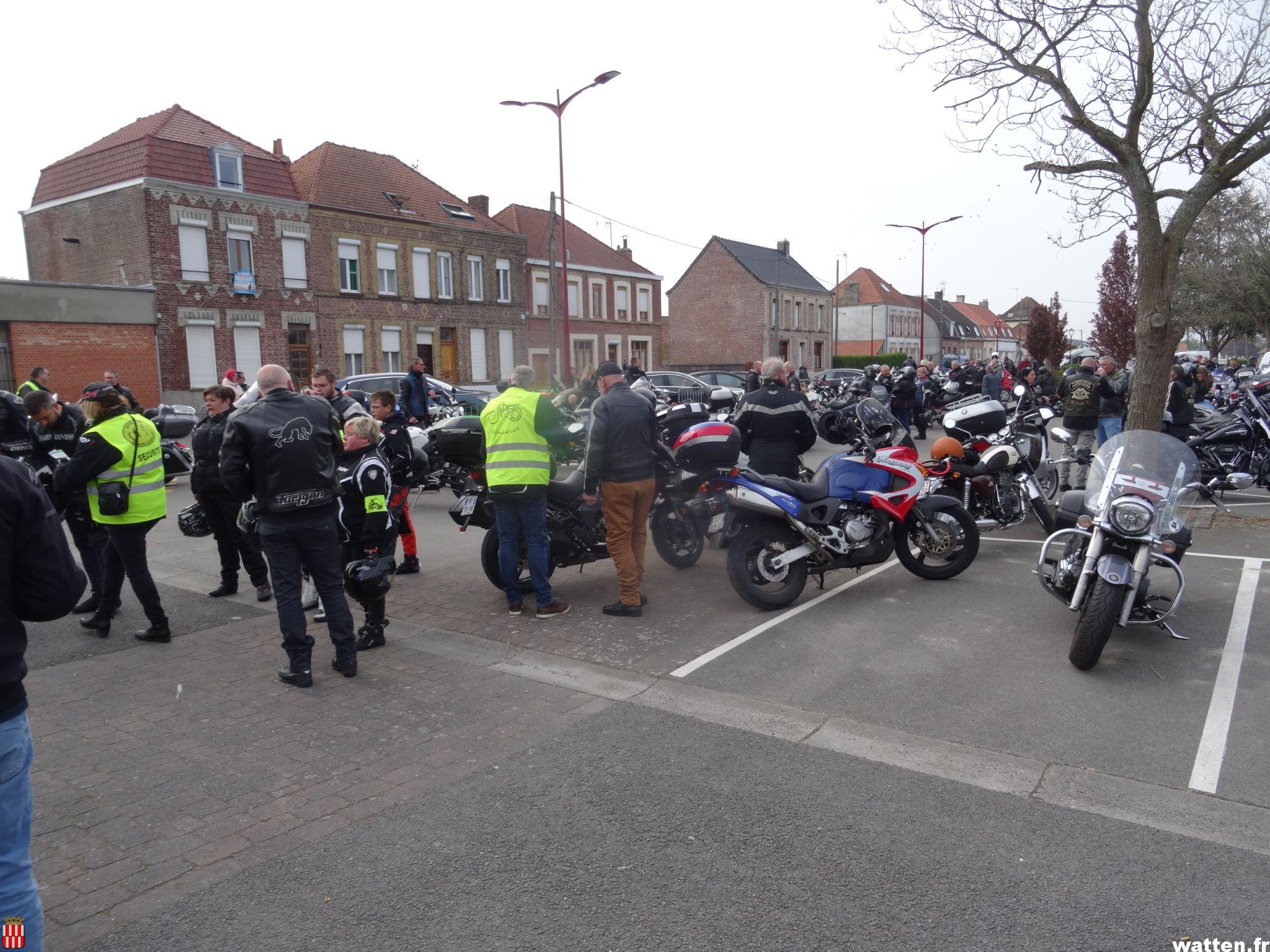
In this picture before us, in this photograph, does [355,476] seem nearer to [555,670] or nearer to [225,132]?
[555,670]

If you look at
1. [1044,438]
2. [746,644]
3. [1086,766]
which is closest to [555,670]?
[746,644]

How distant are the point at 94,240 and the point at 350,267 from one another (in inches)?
335

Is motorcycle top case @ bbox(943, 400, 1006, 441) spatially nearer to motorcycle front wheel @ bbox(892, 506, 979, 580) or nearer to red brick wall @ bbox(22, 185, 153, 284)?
motorcycle front wheel @ bbox(892, 506, 979, 580)

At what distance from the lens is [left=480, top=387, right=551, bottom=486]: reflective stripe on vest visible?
20.9 ft

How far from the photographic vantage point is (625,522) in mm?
6598

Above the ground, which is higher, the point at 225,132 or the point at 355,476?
the point at 225,132

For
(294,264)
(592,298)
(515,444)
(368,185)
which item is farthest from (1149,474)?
(592,298)

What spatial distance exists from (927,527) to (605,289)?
140ft

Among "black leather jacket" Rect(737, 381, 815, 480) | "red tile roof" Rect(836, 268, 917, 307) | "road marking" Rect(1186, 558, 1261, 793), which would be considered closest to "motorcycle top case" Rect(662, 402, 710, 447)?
"black leather jacket" Rect(737, 381, 815, 480)

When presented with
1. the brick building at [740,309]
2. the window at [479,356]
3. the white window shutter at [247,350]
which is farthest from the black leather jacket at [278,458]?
the brick building at [740,309]

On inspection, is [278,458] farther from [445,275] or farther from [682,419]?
[445,275]

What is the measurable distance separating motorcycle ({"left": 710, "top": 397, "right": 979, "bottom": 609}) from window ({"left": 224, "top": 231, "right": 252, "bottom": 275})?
2891cm

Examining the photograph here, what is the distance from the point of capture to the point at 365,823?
3.68m

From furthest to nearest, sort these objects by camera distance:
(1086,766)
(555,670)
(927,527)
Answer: (927,527)
(555,670)
(1086,766)
